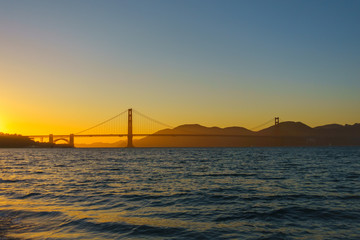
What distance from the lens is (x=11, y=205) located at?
43.1 feet

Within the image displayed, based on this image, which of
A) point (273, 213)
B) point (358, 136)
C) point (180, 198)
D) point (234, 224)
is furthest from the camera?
point (358, 136)

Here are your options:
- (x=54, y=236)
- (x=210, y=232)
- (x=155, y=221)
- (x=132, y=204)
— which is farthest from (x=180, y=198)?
(x=54, y=236)

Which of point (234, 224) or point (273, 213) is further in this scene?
point (273, 213)

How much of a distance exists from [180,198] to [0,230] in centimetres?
721

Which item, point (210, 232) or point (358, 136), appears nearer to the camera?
point (210, 232)

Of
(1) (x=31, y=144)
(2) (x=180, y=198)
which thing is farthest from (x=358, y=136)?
(2) (x=180, y=198)

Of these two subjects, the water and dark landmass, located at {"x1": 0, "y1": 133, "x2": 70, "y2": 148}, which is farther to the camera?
dark landmass, located at {"x1": 0, "y1": 133, "x2": 70, "y2": 148}

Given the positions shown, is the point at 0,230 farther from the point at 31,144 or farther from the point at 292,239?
the point at 31,144

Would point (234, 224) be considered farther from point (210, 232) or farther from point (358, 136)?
point (358, 136)

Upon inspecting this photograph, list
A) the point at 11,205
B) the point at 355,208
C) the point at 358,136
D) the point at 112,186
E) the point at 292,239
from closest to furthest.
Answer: the point at 292,239, the point at 355,208, the point at 11,205, the point at 112,186, the point at 358,136

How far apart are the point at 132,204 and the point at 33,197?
16.6ft

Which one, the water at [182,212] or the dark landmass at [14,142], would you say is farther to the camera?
the dark landmass at [14,142]

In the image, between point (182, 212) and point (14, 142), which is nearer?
point (182, 212)

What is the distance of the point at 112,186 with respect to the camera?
→ 18.8 meters
